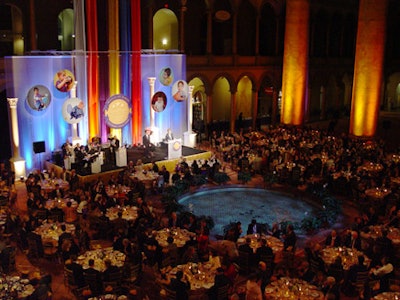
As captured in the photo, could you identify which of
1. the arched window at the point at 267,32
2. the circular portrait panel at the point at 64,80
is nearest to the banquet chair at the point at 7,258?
the circular portrait panel at the point at 64,80

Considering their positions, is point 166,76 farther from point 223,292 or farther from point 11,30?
point 223,292

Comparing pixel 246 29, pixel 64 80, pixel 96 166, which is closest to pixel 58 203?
pixel 96 166

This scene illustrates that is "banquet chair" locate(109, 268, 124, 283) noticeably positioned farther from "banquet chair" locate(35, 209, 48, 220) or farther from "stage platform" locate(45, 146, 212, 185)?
"stage platform" locate(45, 146, 212, 185)

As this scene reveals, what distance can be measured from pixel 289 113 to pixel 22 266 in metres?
18.5

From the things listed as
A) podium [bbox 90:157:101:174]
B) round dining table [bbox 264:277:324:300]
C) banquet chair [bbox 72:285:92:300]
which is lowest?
banquet chair [bbox 72:285:92:300]

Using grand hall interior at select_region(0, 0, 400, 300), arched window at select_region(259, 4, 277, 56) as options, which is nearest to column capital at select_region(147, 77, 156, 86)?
grand hall interior at select_region(0, 0, 400, 300)

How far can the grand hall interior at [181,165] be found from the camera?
1051 cm

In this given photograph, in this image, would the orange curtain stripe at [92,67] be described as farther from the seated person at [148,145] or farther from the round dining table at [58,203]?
the round dining table at [58,203]

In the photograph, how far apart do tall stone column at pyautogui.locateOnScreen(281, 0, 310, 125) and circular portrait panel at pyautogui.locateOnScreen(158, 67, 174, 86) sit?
712cm

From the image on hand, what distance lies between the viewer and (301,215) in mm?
15836

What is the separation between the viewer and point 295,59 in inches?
1044

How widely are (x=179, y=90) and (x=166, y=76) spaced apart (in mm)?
910

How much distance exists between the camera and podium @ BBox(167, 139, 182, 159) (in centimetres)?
2055

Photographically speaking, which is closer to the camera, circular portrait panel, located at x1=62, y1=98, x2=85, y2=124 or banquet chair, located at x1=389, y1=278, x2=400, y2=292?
banquet chair, located at x1=389, y1=278, x2=400, y2=292
